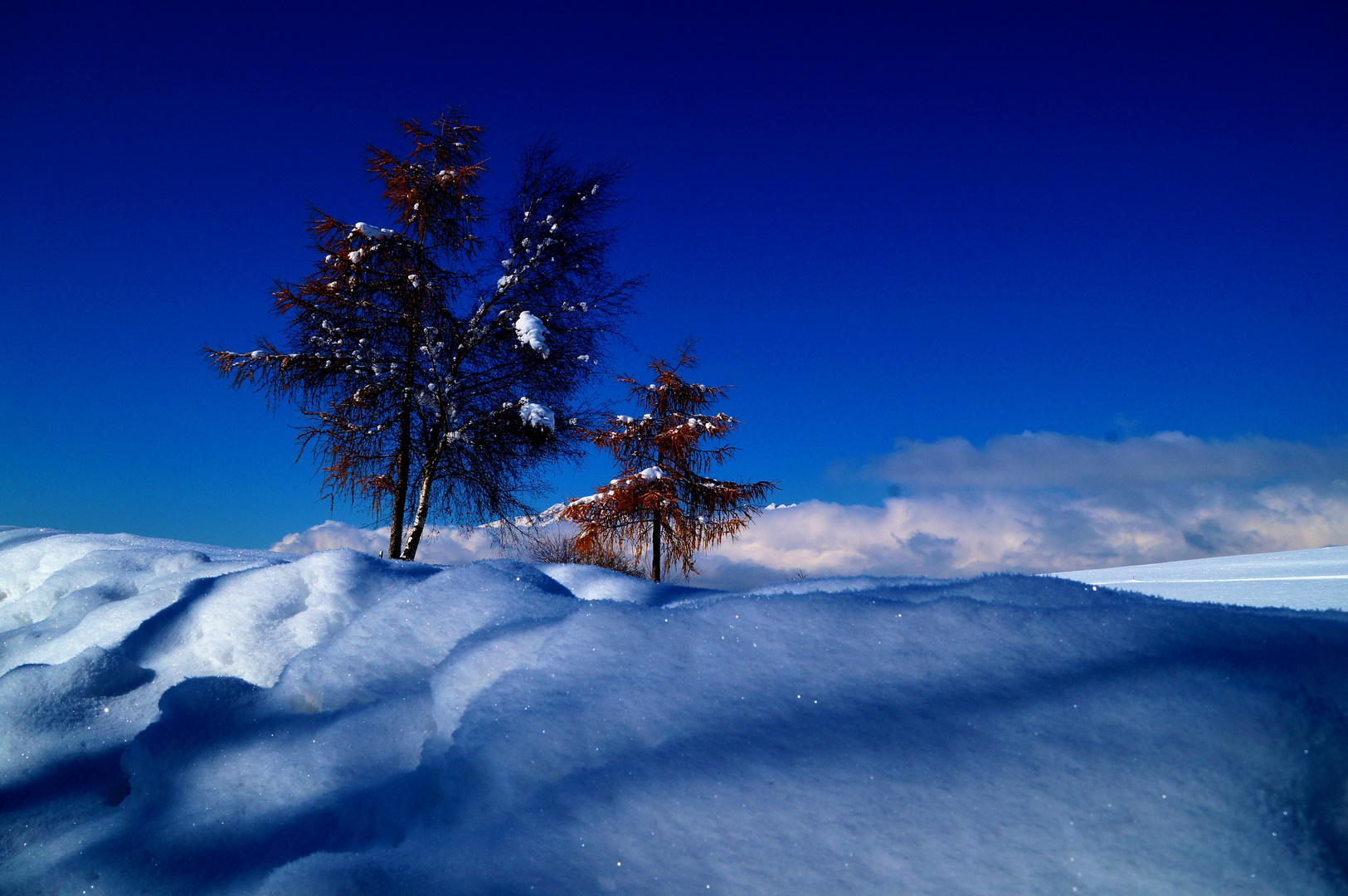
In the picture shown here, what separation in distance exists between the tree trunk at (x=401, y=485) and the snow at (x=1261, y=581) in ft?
24.9

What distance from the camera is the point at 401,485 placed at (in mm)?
8570

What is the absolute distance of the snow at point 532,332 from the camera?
8.52m

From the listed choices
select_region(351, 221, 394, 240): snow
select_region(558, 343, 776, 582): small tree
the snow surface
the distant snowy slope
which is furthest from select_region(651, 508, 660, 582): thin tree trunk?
the snow surface

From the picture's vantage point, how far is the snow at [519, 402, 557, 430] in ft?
26.8

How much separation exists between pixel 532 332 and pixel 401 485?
2.67 m

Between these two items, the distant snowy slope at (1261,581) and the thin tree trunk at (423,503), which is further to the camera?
the thin tree trunk at (423,503)

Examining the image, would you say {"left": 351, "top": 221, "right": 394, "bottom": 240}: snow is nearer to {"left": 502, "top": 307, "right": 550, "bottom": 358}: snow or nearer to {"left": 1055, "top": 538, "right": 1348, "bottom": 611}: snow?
{"left": 502, "top": 307, "right": 550, "bottom": 358}: snow

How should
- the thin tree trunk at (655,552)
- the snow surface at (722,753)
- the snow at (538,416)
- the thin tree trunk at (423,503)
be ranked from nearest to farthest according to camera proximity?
the snow surface at (722,753) < the snow at (538,416) < the thin tree trunk at (423,503) < the thin tree trunk at (655,552)

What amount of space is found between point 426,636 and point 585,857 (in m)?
0.74

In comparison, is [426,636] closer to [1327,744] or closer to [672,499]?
[1327,744]

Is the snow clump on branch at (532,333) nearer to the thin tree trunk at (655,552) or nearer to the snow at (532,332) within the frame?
the snow at (532,332)

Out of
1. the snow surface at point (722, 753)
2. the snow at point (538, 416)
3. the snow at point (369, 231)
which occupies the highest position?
the snow at point (369, 231)

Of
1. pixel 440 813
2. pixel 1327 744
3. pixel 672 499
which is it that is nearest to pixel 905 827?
pixel 1327 744

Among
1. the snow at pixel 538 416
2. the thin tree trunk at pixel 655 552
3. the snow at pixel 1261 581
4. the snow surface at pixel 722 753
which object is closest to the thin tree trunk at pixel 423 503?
the snow at pixel 538 416
